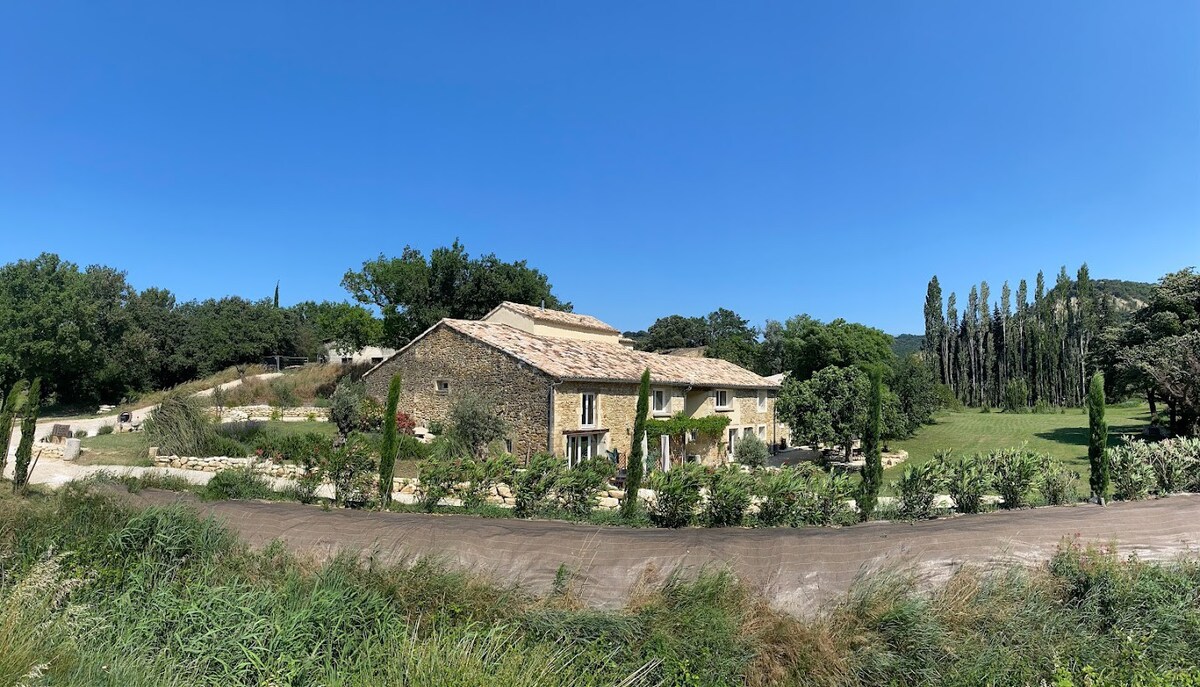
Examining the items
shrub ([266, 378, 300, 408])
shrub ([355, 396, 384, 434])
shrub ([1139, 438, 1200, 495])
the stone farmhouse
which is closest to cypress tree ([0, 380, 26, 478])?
shrub ([355, 396, 384, 434])

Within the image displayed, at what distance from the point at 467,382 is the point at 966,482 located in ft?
53.9

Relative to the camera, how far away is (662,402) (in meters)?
24.9

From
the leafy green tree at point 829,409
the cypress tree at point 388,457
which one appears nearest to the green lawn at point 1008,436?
the leafy green tree at point 829,409

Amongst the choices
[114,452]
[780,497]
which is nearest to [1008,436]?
[780,497]

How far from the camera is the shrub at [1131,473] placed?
10.1 meters

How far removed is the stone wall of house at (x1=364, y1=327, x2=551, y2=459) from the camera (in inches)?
778

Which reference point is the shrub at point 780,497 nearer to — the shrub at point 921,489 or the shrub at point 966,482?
the shrub at point 921,489

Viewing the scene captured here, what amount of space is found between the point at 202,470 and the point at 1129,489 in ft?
71.3

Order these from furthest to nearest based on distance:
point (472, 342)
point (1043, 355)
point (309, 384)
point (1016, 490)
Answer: point (1043, 355) → point (309, 384) → point (472, 342) → point (1016, 490)

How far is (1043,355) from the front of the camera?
6381 centimetres

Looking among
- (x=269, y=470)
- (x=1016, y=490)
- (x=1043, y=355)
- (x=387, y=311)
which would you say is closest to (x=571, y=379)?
(x=269, y=470)

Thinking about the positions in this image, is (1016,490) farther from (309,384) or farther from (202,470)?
(309,384)

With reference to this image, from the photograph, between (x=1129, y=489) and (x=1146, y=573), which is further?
(x=1129, y=489)

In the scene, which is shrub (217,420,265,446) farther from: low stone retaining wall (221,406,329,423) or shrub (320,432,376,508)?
shrub (320,432,376,508)
